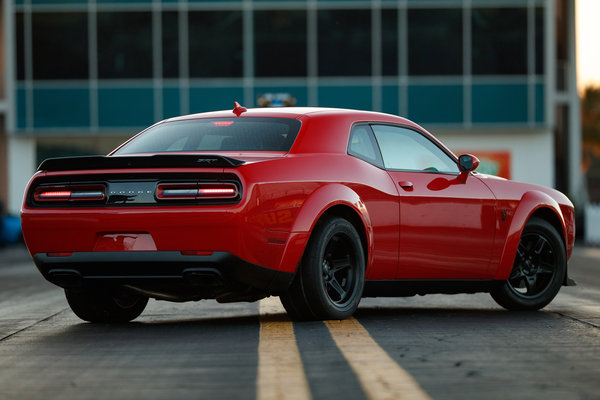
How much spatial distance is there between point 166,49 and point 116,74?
1.56m

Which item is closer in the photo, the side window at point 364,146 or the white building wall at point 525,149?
the side window at point 364,146

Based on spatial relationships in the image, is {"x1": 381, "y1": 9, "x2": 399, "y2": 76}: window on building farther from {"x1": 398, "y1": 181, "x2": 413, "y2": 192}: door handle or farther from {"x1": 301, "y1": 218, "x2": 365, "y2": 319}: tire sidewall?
{"x1": 301, "y1": 218, "x2": 365, "y2": 319}: tire sidewall

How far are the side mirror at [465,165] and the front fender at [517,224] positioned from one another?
0.55 meters

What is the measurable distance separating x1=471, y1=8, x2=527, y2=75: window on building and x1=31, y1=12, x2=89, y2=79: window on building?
10.9m

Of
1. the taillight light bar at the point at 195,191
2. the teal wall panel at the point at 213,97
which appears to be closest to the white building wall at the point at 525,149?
the teal wall panel at the point at 213,97

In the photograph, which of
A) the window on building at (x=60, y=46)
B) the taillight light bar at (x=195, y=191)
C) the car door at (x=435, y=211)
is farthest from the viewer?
the window on building at (x=60, y=46)

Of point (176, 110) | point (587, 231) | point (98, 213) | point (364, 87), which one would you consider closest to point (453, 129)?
point (364, 87)

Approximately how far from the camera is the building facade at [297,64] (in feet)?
114

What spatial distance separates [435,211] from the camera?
8.97 m

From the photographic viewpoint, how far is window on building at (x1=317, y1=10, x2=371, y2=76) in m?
34.8

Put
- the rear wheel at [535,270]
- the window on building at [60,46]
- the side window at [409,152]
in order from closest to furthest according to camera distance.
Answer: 1. the side window at [409,152]
2. the rear wheel at [535,270]
3. the window on building at [60,46]

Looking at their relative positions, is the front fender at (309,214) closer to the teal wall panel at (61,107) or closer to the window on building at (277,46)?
the window on building at (277,46)

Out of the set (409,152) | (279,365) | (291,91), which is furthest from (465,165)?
(291,91)

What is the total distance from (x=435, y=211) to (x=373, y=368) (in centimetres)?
312
